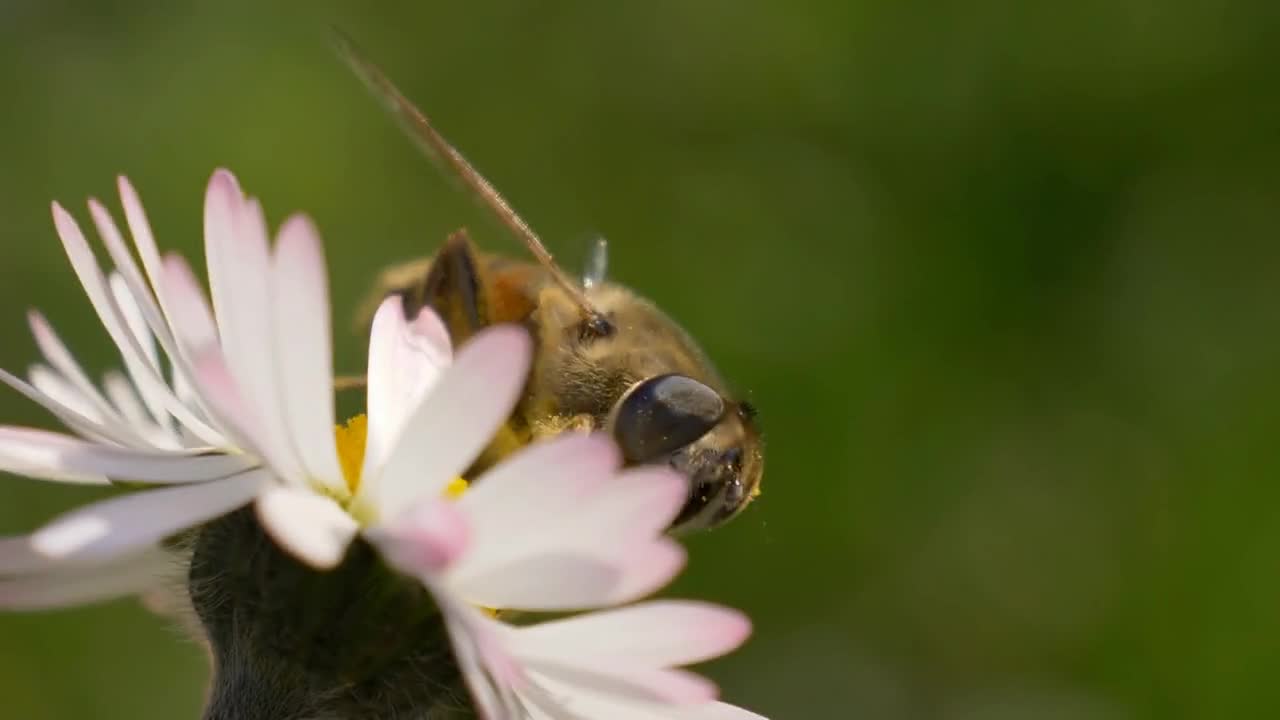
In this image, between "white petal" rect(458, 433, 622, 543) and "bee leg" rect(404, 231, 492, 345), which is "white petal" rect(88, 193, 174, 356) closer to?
"white petal" rect(458, 433, 622, 543)

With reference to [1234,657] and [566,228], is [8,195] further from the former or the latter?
[1234,657]

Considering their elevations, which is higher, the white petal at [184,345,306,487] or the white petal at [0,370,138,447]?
the white petal at [184,345,306,487]

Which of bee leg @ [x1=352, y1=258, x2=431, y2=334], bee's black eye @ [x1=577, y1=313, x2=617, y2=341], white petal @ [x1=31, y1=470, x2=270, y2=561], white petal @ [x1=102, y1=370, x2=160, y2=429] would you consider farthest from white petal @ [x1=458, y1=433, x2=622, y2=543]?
bee leg @ [x1=352, y1=258, x2=431, y2=334]

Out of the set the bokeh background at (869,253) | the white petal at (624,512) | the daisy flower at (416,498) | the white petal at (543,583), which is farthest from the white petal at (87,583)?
the bokeh background at (869,253)

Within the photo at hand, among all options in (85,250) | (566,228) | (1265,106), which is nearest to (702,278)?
(566,228)

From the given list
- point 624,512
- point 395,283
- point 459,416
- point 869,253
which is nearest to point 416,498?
point 459,416

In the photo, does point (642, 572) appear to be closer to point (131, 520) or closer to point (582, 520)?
point (582, 520)
